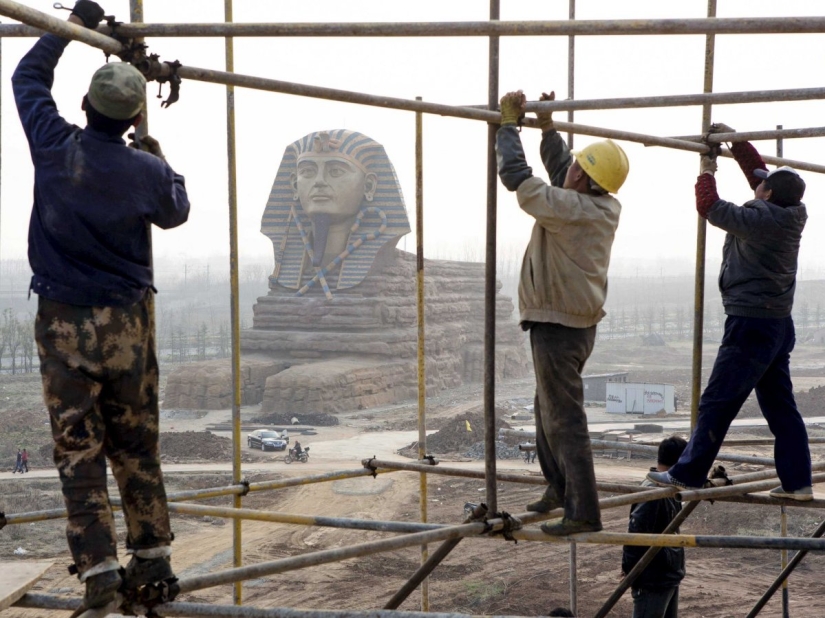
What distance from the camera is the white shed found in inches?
1102

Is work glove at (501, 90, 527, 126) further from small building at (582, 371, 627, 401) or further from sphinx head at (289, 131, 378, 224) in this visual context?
small building at (582, 371, 627, 401)

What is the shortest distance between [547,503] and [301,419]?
2287 cm

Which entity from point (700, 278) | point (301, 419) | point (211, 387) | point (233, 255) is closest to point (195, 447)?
point (301, 419)

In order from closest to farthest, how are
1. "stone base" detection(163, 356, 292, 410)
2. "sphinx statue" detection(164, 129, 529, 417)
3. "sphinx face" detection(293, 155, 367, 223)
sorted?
"stone base" detection(163, 356, 292, 410) → "sphinx statue" detection(164, 129, 529, 417) → "sphinx face" detection(293, 155, 367, 223)

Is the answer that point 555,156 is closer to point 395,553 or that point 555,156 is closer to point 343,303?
point 395,553

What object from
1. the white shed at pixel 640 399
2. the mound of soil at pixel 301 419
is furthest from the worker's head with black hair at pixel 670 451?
the white shed at pixel 640 399

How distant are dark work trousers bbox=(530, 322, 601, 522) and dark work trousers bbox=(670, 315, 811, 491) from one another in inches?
43.2

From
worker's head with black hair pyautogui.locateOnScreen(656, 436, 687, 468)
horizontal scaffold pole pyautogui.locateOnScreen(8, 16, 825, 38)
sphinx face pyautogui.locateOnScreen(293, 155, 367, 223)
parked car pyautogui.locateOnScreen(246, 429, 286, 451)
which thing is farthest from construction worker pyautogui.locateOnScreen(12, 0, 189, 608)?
sphinx face pyautogui.locateOnScreen(293, 155, 367, 223)

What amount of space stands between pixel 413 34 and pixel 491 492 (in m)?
1.51

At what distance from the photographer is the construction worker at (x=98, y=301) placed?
89.8 inches

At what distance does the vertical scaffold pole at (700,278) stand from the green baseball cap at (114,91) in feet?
8.74

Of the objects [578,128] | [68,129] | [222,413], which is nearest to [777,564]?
[578,128]

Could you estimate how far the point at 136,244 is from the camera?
2.42 meters

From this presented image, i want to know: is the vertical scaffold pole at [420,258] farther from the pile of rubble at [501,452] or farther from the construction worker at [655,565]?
the pile of rubble at [501,452]
